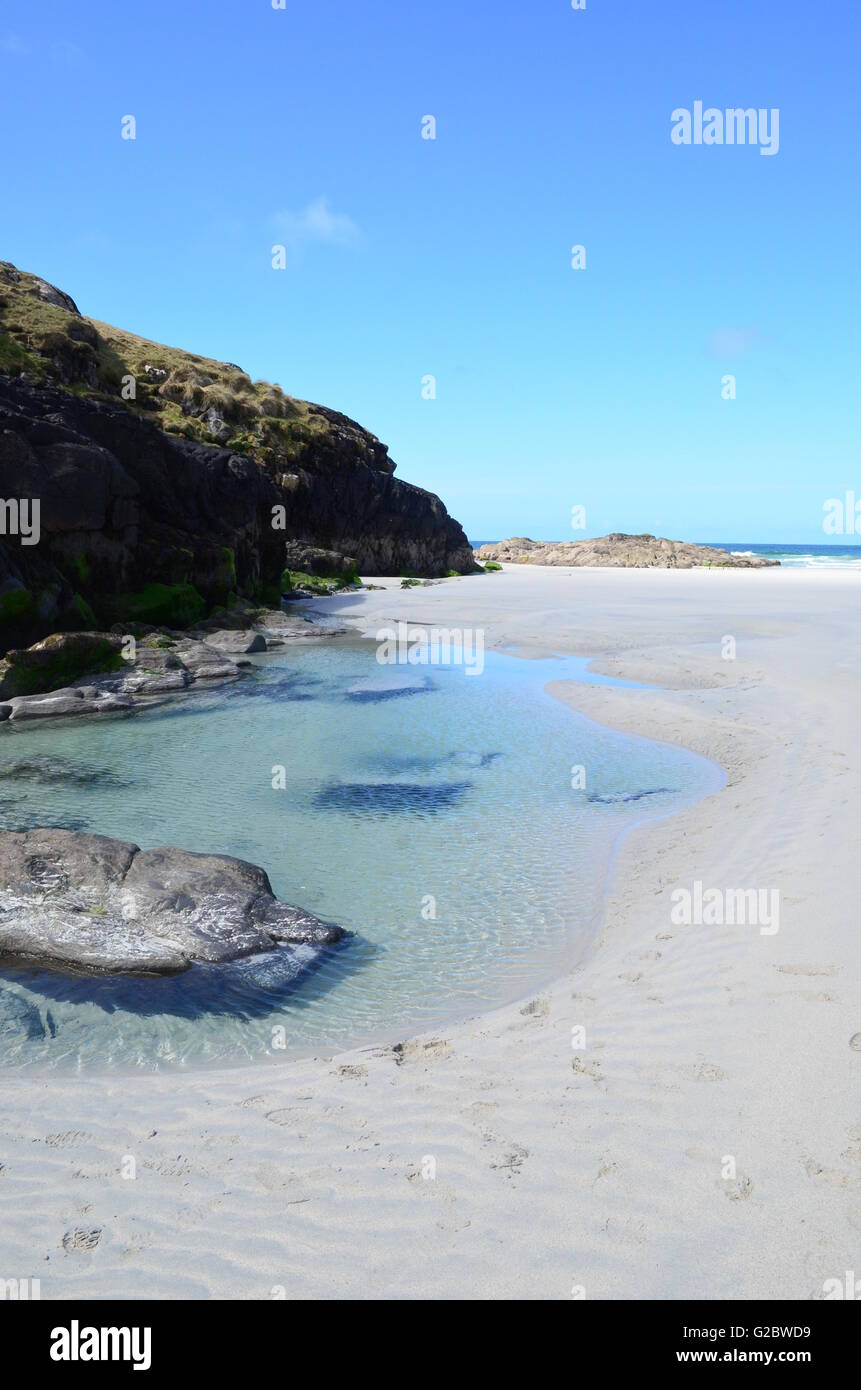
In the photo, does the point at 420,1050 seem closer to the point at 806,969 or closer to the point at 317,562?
the point at 806,969

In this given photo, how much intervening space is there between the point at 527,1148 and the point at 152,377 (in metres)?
60.1

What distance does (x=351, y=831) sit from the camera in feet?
39.7

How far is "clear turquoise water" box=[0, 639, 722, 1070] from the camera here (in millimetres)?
7297

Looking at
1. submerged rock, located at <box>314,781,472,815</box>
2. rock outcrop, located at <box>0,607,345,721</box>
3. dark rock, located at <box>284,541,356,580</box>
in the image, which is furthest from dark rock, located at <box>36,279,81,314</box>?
submerged rock, located at <box>314,781,472,815</box>

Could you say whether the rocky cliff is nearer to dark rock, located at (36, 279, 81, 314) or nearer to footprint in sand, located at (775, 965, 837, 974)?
dark rock, located at (36, 279, 81, 314)

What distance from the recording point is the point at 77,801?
534 inches

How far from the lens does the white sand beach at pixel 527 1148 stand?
14.2 feet

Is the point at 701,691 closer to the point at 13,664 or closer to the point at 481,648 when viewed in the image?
the point at 481,648

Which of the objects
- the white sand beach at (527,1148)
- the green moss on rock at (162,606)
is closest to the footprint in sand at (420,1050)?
the white sand beach at (527,1148)

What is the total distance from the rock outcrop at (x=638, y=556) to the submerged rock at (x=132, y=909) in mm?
77181

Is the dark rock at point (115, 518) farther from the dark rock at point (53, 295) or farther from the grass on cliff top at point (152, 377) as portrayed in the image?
the dark rock at point (53, 295)

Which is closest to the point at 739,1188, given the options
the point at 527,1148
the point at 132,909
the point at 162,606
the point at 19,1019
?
the point at 527,1148

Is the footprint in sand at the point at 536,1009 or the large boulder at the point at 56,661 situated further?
the large boulder at the point at 56,661
